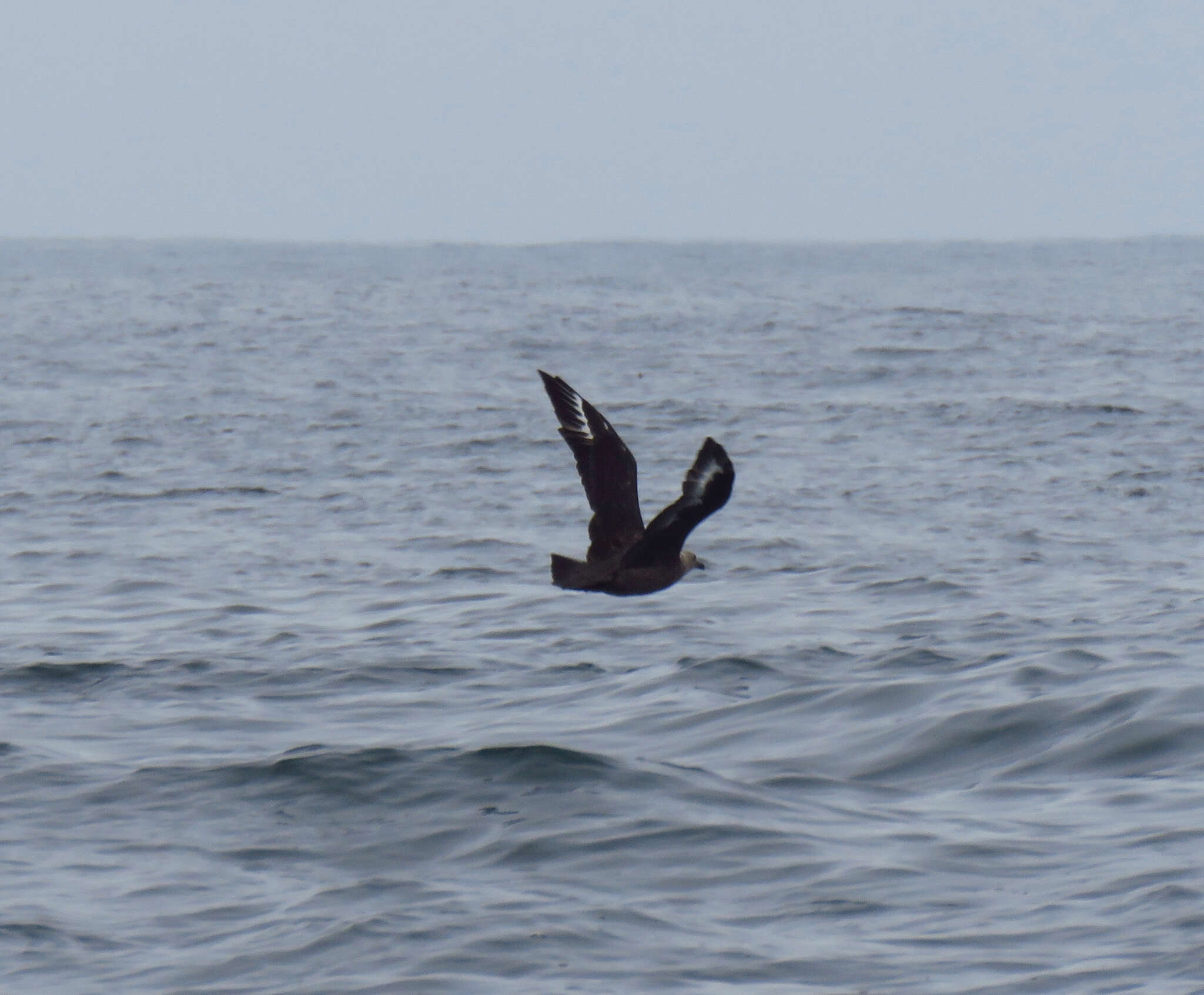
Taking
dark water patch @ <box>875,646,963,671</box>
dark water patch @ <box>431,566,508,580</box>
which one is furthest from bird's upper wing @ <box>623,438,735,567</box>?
dark water patch @ <box>431,566,508,580</box>

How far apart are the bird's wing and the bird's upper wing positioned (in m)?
0.19

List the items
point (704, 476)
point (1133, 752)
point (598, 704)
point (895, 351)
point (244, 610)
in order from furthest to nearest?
point (895, 351)
point (244, 610)
point (598, 704)
point (1133, 752)
point (704, 476)

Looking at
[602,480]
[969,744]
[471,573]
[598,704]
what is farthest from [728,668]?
[471,573]

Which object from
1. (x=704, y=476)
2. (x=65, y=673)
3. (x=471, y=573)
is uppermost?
(x=704, y=476)

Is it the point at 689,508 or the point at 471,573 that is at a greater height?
the point at 689,508

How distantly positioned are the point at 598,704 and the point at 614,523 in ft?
7.81

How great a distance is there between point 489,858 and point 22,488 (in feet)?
43.0

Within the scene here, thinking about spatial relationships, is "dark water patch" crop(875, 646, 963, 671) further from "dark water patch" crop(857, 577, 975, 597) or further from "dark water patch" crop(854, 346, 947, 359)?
"dark water patch" crop(854, 346, 947, 359)

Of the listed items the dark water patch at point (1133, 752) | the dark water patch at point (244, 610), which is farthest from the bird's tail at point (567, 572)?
the dark water patch at point (244, 610)

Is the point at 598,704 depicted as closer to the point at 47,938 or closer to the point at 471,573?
the point at 471,573

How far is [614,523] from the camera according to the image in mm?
9094

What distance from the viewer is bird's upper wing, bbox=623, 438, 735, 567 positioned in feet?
26.0

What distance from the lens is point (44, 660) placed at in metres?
12.2

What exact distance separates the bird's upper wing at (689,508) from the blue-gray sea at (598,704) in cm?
125
